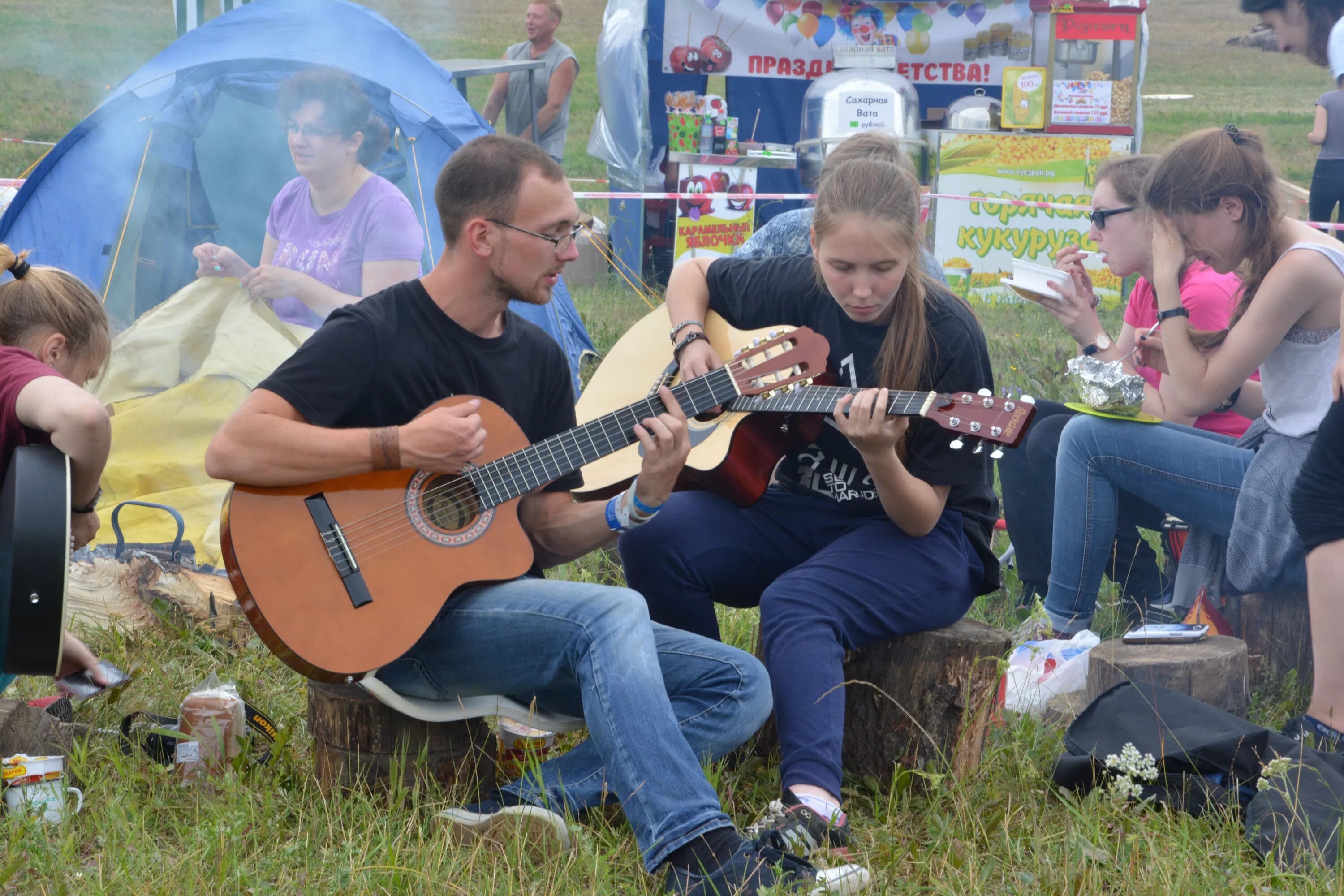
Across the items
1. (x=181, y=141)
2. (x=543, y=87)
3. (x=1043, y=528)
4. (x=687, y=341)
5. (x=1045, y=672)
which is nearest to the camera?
(x=687, y=341)

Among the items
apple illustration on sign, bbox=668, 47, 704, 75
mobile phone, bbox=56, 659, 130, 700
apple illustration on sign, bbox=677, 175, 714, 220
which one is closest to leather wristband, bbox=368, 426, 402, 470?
mobile phone, bbox=56, 659, 130, 700

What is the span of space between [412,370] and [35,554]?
78 cm

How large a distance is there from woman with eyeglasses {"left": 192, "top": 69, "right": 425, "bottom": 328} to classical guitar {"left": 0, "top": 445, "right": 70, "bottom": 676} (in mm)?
2334

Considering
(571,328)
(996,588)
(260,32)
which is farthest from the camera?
(571,328)

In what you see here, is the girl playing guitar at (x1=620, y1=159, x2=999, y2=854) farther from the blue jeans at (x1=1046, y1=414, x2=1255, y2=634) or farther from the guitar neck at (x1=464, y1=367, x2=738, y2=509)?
the blue jeans at (x1=1046, y1=414, x2=1255, y2=634)

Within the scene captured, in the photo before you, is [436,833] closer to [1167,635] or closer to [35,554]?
[35,554]

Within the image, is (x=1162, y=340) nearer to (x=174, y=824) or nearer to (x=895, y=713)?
(x=895, y=713)

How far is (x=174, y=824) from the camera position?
8.31 feet

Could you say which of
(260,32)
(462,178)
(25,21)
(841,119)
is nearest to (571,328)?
(260,32)

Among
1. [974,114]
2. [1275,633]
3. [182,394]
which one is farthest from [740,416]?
[974,114]

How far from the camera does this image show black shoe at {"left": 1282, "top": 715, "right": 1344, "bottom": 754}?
8.99 feet

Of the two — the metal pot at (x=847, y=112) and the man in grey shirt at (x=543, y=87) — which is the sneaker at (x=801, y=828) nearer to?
the metal pot at (x=847, y=112)

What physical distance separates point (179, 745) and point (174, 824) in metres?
0.27

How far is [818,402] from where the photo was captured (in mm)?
2658
